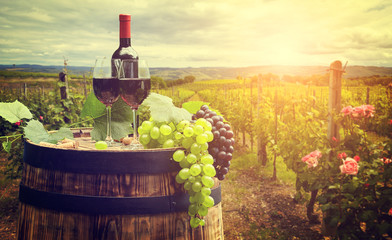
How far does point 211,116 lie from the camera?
1643 mm

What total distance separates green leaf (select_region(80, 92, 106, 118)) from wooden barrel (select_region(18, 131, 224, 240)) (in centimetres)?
43

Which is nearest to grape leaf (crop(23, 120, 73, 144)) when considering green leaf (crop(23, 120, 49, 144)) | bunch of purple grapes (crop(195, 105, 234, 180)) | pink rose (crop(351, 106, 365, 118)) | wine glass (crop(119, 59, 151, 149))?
green leaf (crop(23, 120, 49, 144))

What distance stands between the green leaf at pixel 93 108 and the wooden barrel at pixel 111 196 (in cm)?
43

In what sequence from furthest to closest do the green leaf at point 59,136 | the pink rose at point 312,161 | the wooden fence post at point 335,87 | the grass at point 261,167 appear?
1. the grass at point 261,167
2. the wooden fence post at point 335,87
3. the pink rose at point 312,161
4. the green leaf at point 59,136

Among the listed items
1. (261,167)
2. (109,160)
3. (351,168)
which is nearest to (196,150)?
(109,160)

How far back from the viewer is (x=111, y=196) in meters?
1.36

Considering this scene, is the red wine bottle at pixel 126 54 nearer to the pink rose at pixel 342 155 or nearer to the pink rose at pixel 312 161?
the pink rose at pixel 342 155

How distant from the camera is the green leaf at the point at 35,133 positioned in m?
1.56

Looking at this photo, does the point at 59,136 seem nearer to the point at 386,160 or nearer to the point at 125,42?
the point at 125,42

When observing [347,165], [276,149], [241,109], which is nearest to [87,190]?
[347,165]

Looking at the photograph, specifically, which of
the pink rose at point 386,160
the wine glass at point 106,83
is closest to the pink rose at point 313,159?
the pink rose at point 386,160

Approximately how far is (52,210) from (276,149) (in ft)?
17.5

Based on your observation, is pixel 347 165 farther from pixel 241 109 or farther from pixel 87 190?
pixel 241 109

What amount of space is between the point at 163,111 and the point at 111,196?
455 mm
